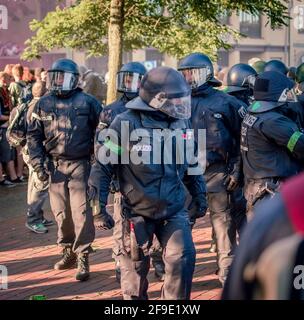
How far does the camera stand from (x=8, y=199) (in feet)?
30.8

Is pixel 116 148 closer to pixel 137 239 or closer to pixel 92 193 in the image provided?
pixel 92 193

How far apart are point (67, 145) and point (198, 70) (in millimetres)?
1411

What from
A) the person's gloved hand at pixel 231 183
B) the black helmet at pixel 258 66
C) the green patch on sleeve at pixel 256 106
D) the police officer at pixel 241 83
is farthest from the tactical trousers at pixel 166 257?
the black helmet at pixel 258 66

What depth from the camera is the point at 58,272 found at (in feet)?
19.5

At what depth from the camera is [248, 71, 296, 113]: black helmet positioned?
16.2ft

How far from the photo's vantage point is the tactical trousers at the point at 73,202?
5.79 m

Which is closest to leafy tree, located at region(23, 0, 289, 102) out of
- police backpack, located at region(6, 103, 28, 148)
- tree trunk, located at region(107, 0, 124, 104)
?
tree trunk, located at region(107, 0, 124, 104)

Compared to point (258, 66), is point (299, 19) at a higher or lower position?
higher

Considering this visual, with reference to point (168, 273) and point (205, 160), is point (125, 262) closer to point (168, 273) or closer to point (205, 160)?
point (168, 273)

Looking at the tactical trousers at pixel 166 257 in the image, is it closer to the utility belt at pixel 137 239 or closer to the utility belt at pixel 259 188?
the utility belt at pixel 137 239

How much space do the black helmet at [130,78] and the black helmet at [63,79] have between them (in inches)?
17.1

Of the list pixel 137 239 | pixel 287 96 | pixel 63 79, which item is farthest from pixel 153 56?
pixel 137 239
